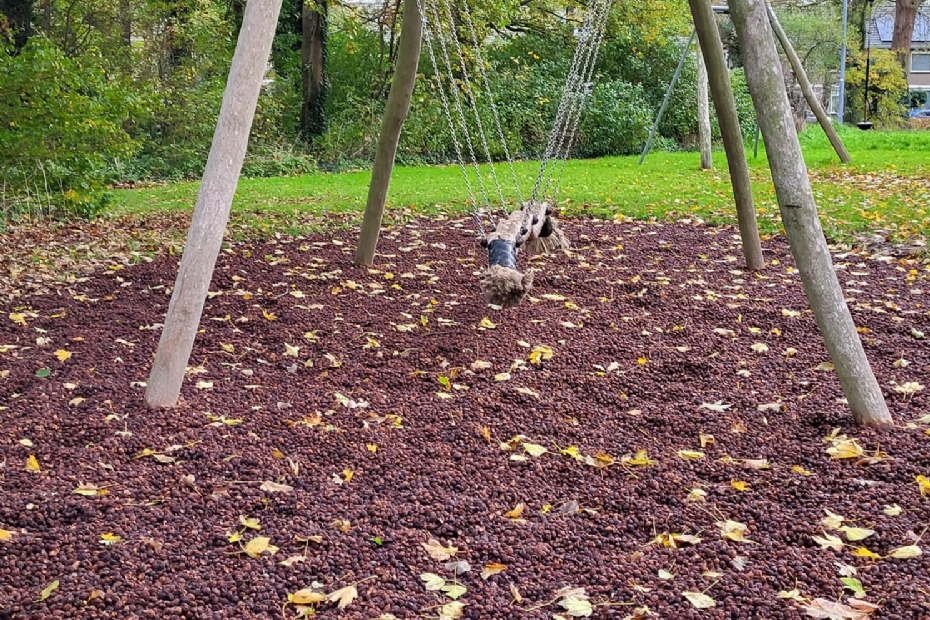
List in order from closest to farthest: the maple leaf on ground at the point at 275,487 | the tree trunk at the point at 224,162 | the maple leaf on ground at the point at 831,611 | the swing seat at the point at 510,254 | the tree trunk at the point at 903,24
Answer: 1. the maple leaf on ground at the point at 831,611
2. the maple leaf on ground at the point at 275,487
3. the tree trunk at the point at 224,162
4. the swing seat at the point at 510,254
5. the tree trunk at the point at 903,24

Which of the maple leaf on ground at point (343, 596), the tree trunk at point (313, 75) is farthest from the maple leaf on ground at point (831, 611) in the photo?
the tree trunk at point (313, 75)

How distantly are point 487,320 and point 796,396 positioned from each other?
172cm

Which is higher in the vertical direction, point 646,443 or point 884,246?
point 884,246

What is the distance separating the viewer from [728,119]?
518cm

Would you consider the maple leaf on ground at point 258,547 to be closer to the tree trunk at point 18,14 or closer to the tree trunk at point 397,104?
the tree trunk at point 397,104

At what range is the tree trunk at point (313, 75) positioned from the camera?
15039 millimetres

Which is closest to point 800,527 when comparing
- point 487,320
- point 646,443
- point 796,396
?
point 646,443

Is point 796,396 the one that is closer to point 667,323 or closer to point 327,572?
point 667,323

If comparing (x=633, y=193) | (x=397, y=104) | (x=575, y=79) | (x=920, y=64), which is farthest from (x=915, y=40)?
(x=397, y=104)

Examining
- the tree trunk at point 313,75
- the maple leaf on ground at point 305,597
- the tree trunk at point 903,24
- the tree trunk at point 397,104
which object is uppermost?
the tree trunk at point 903,24

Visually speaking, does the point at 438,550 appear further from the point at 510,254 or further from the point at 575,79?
the point at 575,79

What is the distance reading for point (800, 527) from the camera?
8.22ft

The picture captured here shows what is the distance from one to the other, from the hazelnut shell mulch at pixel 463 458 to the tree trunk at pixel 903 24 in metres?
23.4

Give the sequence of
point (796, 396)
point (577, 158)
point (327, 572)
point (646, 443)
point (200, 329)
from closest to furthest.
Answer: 1. point (327, 572)
2. point (646, 443)
3. point (796, 396)
4. point (200, 329)
5. point (577, 158)
